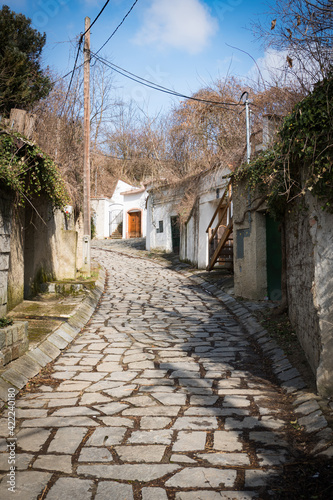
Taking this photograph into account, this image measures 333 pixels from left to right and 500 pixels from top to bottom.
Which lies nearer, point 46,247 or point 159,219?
point 46,247

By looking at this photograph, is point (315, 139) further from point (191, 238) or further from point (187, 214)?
point (187, 214)

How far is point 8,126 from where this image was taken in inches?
260

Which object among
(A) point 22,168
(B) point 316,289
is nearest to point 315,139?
(B) point 316,289

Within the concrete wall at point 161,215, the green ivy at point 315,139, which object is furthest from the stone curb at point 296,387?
the concrete wall at point 161,215

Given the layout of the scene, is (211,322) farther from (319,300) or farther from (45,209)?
(45,209)

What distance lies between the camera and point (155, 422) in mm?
3627

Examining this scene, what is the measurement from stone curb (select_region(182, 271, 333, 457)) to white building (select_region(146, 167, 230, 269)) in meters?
5.85

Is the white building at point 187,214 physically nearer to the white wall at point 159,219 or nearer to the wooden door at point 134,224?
the white wall at point 159,219

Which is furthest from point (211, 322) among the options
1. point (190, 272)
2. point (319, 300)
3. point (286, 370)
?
point (190, 272)

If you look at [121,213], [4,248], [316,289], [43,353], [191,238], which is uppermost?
[121,213]

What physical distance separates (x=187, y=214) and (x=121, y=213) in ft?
52.2

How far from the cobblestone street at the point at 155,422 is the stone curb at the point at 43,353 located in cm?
19

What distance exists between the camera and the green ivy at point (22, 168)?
226 inches

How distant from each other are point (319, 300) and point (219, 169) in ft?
37.5
